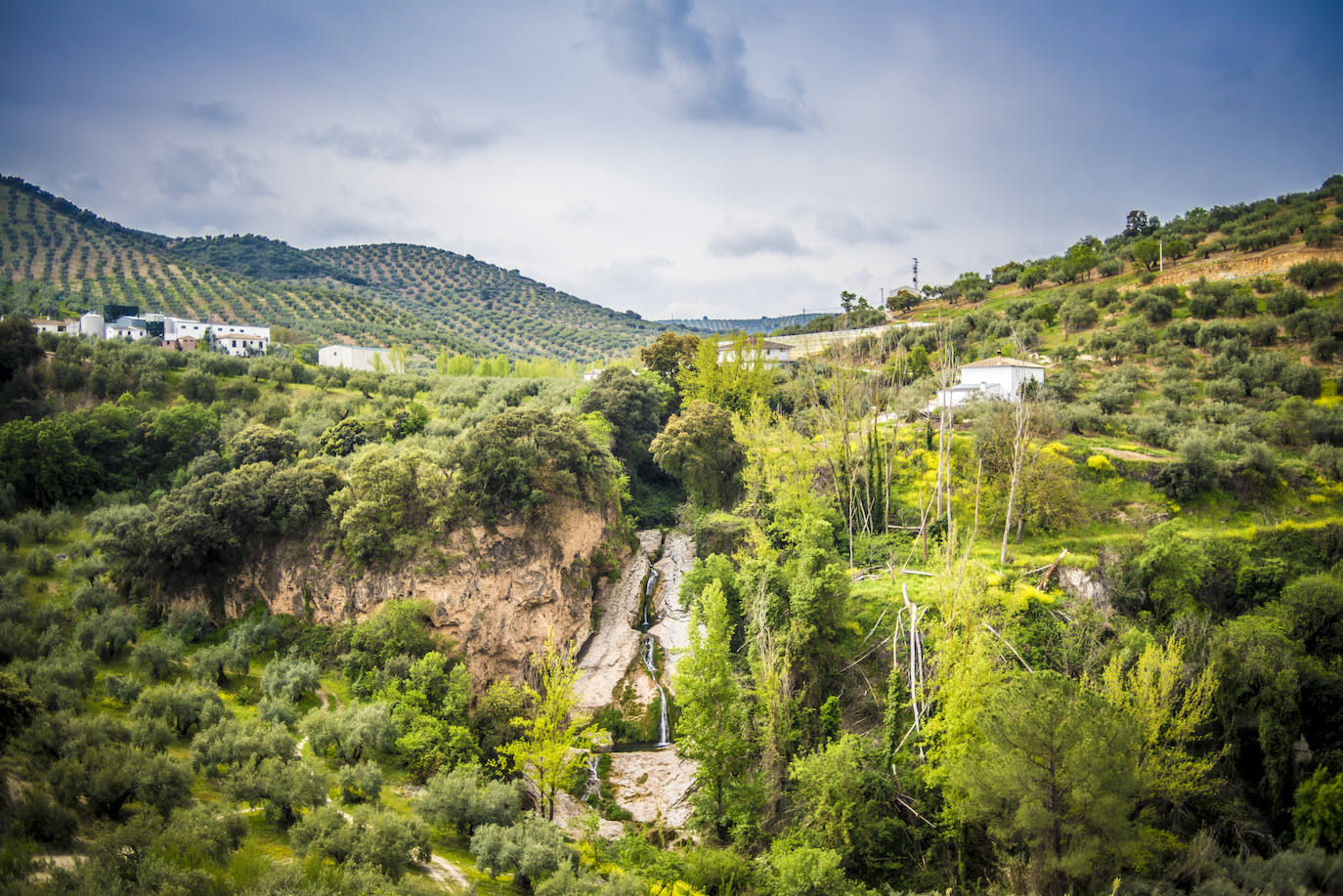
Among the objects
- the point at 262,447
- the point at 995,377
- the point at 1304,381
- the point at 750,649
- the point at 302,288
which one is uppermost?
the point at 302,288

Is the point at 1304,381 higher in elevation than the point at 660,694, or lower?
higher

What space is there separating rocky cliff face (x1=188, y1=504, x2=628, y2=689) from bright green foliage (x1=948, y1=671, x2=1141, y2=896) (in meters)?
22.3

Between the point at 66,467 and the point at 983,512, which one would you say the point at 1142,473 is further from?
the point at 66,467

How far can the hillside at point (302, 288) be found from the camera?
3971 inches

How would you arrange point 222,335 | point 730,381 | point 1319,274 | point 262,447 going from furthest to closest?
point 222,335 < point 730,381 < point 1319,274 < point 262,447

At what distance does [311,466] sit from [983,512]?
39433 millimetres

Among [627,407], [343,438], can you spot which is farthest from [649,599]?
[343,438]

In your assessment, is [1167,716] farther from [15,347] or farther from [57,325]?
[57,325]

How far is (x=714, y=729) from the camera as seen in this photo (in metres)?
27.6

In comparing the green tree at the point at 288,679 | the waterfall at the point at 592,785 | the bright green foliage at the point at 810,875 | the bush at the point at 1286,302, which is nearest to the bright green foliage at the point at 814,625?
the bright green foliage at the point at 810,875

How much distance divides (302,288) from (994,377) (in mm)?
133156

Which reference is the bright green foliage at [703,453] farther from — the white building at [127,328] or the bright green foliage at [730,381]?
the white building at [127,328]

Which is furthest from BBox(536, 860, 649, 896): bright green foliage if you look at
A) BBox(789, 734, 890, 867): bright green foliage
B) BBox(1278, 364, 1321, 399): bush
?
BBox(1278, 364, 1321, 399): bush

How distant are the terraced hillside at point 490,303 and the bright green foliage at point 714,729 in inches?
4671
